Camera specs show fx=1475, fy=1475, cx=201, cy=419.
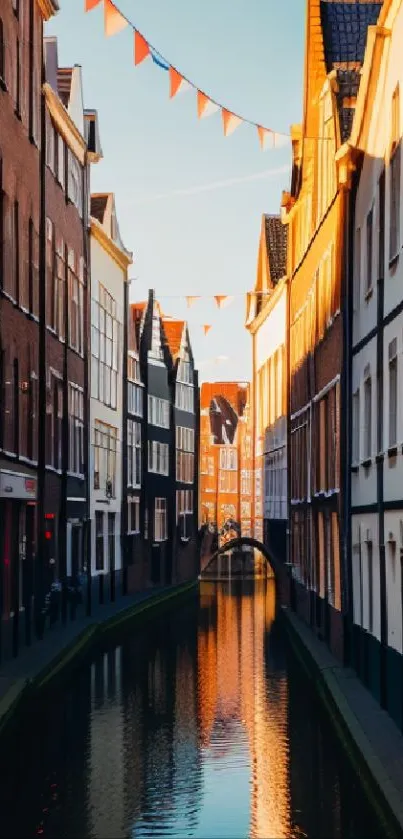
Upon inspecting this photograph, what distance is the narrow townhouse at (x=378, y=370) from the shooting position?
19344 mm

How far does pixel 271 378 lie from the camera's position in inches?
2085

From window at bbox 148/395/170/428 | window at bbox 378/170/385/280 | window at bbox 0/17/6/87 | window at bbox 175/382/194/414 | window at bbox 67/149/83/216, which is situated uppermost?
window at bbox 67/149/83/216

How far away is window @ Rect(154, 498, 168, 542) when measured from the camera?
6142cm

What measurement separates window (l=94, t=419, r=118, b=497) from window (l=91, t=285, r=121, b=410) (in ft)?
2.95

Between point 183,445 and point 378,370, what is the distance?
48161mm

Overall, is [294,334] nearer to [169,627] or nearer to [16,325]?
[169,627]

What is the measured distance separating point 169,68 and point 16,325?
8992 mm

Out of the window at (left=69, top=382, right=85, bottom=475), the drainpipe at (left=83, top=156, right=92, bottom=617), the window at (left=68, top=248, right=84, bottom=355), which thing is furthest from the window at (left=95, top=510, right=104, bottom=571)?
the window at (left=68, top=248, right=84, bottom=355)

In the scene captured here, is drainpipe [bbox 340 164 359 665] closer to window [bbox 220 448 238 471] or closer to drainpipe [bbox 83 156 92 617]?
drainpipe [bbox 83 156 92 617]

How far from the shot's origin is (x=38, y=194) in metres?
32.0

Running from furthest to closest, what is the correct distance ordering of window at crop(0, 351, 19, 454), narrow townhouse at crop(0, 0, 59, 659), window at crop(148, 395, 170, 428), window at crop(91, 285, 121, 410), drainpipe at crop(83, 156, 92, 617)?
window at crop(148, 395, 170, 428) < window at crop(91, 285, 121, 410) < drainpipe at crop(83, 156, 92, 617) < window at crop(0, 351, 19, 454) < narrow townhouse at crop(0, 0, 59, 659)

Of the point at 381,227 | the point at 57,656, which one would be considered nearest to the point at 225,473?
the point at 57,656

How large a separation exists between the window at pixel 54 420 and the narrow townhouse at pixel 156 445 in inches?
836

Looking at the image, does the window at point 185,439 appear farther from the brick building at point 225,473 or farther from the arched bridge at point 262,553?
the brick building at point 225,473
